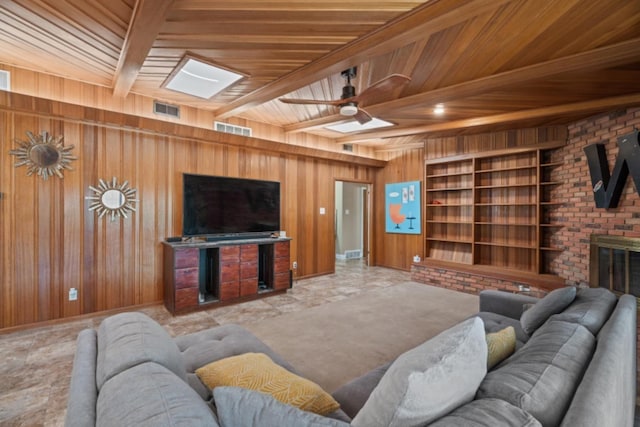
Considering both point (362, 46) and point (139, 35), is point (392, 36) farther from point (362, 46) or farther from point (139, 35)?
point (139, 35)

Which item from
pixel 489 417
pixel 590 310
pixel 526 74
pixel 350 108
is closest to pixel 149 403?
pixel 489 417

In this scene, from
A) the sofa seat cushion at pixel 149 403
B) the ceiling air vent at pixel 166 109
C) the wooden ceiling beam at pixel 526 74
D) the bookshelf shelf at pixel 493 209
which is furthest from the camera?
the bookshelf shelf at pixel 493 209

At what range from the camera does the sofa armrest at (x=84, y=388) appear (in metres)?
0.83

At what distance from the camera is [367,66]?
9.81ft

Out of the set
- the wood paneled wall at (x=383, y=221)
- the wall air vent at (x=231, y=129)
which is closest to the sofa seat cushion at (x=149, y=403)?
the wall air vent at (x=231, y=129)

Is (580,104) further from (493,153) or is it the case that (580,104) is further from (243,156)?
(243,156)

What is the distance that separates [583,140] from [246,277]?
4996mm

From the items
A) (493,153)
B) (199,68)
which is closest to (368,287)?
(493,153)

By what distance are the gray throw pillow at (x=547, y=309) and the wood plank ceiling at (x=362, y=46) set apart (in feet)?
6.16

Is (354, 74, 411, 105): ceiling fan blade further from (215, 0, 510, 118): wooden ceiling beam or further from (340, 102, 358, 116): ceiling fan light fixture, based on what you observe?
(215, 0, 510, 118): wooden ceiling beam

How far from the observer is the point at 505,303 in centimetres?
271

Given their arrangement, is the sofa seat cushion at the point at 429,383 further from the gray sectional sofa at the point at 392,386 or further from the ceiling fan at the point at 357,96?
the ceiling fan at the point at 357,96

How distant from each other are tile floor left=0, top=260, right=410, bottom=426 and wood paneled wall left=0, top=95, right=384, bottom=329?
35 centimetres

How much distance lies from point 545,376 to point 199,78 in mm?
3659
